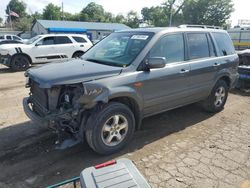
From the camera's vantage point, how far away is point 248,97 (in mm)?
7156

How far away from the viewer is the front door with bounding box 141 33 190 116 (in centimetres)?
405

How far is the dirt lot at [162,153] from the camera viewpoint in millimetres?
3262

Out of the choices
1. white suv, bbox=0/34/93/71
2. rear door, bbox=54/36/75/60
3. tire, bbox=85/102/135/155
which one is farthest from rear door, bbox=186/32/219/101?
rear door, bbox=54/36/75/60

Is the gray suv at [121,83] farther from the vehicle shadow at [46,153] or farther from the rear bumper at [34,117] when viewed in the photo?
the vehicle shadow at [46,153]

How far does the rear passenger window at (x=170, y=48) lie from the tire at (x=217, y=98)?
1.43m

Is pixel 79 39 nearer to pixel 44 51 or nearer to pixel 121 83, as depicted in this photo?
pixel 44 51

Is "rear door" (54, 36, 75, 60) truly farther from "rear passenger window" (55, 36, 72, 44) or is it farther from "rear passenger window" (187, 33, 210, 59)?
"rear passenger window" (187, 33, 210, 59)

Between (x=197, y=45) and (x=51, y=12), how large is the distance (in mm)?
75660

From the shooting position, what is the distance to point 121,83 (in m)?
3.62

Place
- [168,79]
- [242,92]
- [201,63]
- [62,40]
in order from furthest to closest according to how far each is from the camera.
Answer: [62,40] → [242,92] → [201,63] → [168,79]

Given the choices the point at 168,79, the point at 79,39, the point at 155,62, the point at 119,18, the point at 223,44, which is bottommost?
the point at 168,79

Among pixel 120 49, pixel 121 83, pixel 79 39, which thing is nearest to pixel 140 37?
pixel 120 49

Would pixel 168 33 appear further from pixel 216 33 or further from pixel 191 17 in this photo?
pixel 191 17

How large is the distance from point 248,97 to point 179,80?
375 cm
